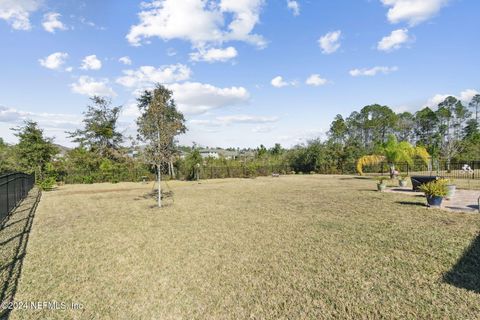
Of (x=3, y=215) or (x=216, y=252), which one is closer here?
(x=216, y=252)

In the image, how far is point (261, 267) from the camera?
450cm

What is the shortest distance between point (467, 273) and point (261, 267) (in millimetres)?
3142

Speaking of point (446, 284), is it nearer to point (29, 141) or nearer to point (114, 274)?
point (114, 274)

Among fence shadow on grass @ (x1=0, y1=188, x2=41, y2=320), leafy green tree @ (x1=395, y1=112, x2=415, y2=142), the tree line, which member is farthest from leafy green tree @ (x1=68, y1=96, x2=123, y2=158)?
leafy green tree @ (x1=395, y1=112, x2=415, y2=142)

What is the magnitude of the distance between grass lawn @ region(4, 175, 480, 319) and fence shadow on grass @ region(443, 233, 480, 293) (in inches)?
0.7

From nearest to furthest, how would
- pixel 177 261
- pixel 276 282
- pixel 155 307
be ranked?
pixel 155 307, pixel 276 282, pixel 177 261

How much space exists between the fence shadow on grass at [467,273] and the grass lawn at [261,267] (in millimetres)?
17

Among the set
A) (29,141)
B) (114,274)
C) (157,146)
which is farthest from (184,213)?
(29,141)

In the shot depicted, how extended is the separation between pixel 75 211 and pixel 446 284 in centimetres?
1171

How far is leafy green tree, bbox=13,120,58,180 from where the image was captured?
21.3m

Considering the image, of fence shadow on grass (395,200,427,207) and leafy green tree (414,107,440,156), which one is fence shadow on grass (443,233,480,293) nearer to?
fence shadow on grass (395,200,427,207)

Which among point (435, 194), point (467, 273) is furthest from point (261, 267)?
point (435, 194)

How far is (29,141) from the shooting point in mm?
21500

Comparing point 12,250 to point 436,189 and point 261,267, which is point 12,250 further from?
point 436,189
